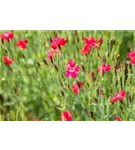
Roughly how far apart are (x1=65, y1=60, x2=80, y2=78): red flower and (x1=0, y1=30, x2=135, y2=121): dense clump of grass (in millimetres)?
21

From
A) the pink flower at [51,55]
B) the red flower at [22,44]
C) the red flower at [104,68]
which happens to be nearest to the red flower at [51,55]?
the pink flower at [51,55]

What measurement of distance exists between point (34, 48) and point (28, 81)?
17cm

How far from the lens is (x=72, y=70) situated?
345cm

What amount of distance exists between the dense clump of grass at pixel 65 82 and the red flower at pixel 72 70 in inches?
0.8

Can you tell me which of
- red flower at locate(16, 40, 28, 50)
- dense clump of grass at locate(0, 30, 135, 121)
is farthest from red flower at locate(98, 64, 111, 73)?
red flower at locate(16, 40, 28, 50)

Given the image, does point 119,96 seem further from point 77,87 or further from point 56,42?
point 56,42

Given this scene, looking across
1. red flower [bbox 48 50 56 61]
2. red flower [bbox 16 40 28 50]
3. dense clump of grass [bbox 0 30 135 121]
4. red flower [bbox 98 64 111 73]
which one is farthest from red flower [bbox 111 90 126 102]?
red flower [bbox 16 40 28 50]

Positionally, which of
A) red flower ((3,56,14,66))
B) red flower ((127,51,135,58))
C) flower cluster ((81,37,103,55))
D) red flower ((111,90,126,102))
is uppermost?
flower cluster ((81,37,103,55))

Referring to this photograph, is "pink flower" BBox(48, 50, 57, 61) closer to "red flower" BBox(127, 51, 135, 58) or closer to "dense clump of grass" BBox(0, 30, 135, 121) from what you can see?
"dense clump of grass" BBox(0, 30, 135, 121)

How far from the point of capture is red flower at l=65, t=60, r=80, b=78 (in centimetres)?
345

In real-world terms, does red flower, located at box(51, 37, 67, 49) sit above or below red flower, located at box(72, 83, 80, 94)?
above

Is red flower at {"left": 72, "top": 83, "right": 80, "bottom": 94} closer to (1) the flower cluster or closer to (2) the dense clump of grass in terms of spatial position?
(2) the dense clump of grass

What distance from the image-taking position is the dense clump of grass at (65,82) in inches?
135

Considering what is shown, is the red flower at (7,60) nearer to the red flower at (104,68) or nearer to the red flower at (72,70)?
the red flower at (72,70)
